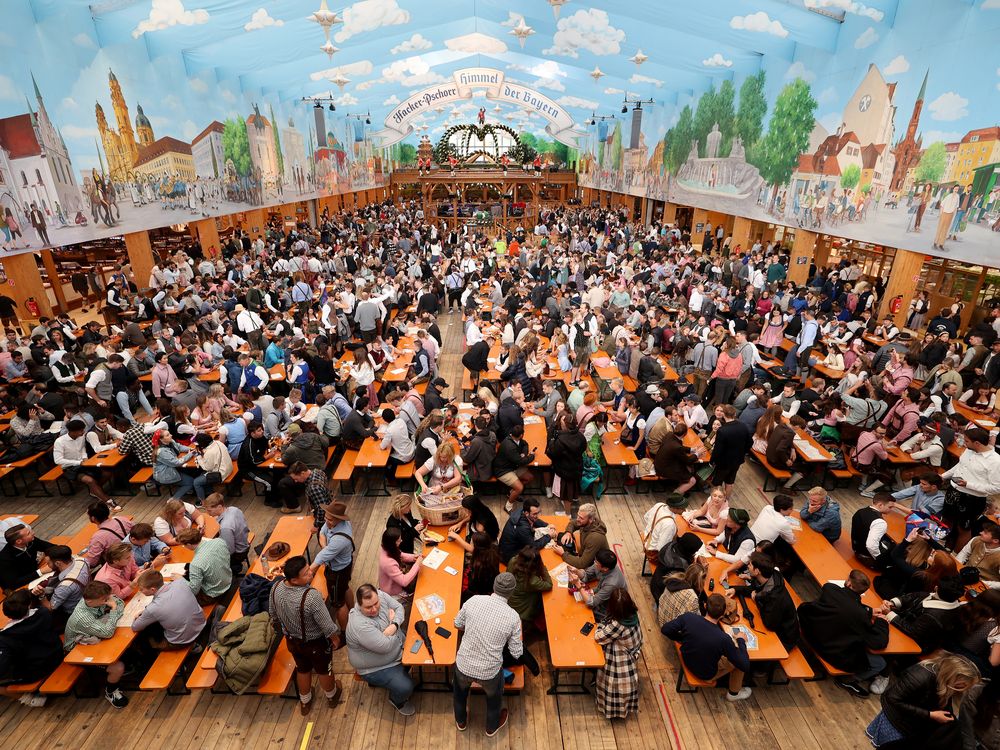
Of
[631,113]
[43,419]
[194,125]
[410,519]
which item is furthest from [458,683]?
[631,113]

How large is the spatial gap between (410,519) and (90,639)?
271 cm

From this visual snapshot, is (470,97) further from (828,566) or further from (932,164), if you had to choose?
(828,566)

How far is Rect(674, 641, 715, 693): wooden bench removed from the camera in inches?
160

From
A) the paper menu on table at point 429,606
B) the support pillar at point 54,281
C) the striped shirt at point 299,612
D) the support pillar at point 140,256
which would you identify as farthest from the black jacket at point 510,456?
the support pillar at point 54,281

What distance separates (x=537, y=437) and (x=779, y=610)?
3.61 meters

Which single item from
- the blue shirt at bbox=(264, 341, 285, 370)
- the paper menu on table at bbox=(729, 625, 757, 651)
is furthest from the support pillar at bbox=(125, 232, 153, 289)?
the paper menu on table at bbox=(729, 625, 757, 651)

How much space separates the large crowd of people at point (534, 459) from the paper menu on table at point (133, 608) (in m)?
0.10

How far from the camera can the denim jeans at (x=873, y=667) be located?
426 cm

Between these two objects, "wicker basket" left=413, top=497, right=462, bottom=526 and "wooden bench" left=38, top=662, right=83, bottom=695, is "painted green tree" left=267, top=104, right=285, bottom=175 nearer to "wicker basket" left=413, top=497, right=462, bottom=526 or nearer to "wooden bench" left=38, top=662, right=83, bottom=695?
"wicker basket" left=413, top=497, right=462, bottom=526

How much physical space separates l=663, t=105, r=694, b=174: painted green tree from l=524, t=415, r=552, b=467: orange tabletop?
17.8 metres

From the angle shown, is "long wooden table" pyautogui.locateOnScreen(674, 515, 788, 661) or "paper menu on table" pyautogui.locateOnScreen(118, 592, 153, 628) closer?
"long wooden table" pyautogui.locateOnScreen(674, 515, 788, 661)

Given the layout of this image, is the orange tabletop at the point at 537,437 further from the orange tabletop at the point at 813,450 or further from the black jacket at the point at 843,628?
the orange tabletop at the point at 813,450

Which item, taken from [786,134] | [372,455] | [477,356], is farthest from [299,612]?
[786,134]

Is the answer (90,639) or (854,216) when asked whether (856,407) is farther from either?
(90,639)
